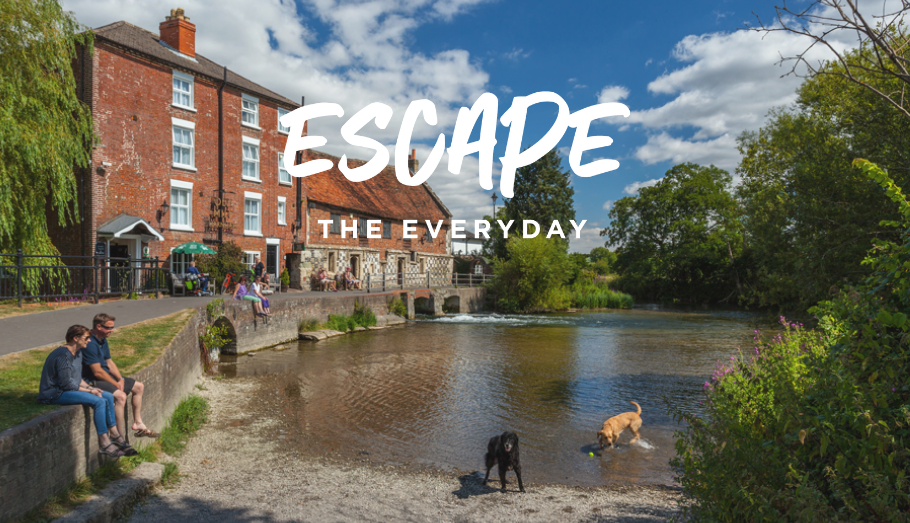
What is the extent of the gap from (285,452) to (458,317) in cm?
2750

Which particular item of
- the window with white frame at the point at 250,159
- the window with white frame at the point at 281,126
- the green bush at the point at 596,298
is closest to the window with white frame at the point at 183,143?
the window with white frame at the point at 250,159

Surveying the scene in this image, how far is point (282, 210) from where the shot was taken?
30.5 metres

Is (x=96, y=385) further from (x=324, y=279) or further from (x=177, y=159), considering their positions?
(x=324, y=279)

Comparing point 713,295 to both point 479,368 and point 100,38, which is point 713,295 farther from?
point 100,38

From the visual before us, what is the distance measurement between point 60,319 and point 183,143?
14.2m

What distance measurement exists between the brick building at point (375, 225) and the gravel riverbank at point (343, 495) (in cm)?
2458

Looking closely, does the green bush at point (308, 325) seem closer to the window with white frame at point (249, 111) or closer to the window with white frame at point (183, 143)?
the window with white frame at point (183, 143)

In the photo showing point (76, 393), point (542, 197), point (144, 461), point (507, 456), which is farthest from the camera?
point (542, 197)

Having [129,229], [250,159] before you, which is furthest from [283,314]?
[250,159]

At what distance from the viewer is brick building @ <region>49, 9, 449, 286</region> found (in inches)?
835

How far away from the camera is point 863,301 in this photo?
3.64 meters

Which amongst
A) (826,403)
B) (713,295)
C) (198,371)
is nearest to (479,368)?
(198,371)

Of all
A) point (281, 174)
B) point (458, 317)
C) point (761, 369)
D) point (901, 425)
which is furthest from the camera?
point (458, 317)

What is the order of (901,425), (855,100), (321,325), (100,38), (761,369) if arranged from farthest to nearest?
(321,325) → (100,38) → (855,100) → (761,369) → (901,425)
